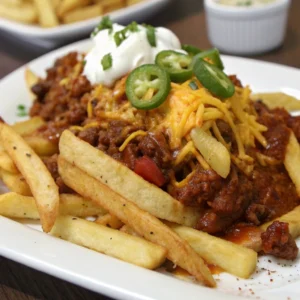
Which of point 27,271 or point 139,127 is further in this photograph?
point 139,127

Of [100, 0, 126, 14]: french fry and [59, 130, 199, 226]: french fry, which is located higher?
[59, 130, 199, 226]: french fry

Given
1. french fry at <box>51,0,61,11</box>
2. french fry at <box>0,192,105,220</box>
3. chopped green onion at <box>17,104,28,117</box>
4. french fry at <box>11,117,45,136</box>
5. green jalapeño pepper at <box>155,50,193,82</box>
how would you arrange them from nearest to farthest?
french fry at <box>0,192,105,220</box> < green jalapeño pepper at <box>155,50,193,82</box> < french fry at <box>11,117,45,136</box> < chopped green onion at <box>17,104,28,117</box> < french fry at <box>51,0,61,11</box>

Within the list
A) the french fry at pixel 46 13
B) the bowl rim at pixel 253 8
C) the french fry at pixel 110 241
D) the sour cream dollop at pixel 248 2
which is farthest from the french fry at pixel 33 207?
the sour cream dollop at pixel 248 2

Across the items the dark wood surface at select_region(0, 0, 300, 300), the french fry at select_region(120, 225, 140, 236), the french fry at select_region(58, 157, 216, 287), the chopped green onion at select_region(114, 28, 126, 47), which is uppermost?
the chopped green onion at select_region(114, 28, 126, 47)

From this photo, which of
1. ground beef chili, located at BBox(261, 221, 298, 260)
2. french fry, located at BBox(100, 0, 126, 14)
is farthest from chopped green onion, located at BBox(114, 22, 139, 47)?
french fry, located at BBox(100, 0, 126, 14)

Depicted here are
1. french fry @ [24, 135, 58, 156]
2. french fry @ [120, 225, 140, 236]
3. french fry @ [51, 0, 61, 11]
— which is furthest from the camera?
french fry @ [51, 0, 61, 11]

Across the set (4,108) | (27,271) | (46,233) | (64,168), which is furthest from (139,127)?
(4,108)

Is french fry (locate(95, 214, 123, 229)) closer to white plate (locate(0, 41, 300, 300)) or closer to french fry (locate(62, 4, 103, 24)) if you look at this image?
white plate (locate(0, 41, 300, 300))

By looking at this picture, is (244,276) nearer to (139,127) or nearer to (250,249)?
(250,249)
